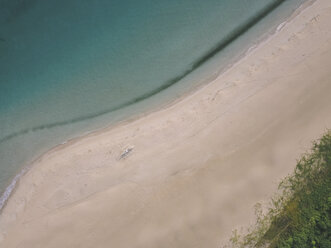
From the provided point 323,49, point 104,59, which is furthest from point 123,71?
point 323,49

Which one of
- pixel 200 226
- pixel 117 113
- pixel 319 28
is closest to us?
pixel 200 226

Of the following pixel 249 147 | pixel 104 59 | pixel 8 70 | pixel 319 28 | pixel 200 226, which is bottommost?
pixel 200 226

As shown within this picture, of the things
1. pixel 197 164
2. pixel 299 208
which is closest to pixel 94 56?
pixel 197 164

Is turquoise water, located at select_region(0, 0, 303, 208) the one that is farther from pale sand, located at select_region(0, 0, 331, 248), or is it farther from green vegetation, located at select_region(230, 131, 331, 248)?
green vegetation, located at select_region(230, 131, 331, 248)

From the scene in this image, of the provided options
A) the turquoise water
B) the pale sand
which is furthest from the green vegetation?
the turquoise water

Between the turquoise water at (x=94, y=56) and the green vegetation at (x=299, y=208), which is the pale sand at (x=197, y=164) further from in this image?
the turquoise water at (x=94, y=56)

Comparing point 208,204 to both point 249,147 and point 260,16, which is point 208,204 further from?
point 260,16

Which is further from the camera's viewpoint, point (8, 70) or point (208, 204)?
point (8, 70)
